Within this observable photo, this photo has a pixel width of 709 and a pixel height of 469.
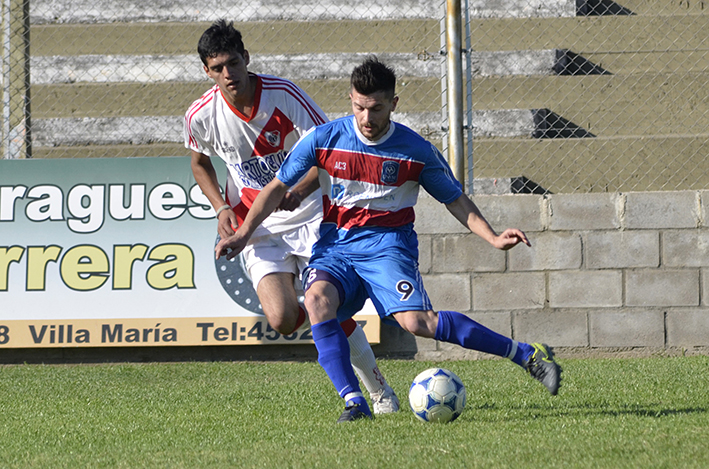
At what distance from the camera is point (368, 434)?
3479 mm

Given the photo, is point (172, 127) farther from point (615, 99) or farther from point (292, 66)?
point (615, 99)

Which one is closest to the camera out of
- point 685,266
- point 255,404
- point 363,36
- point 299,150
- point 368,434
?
point 368,434

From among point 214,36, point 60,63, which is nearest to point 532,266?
point 214,36

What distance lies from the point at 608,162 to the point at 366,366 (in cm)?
461

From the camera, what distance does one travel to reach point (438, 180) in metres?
4.18

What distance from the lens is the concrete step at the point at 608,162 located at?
810cm

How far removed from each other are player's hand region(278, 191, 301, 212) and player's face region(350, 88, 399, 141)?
1.69ft

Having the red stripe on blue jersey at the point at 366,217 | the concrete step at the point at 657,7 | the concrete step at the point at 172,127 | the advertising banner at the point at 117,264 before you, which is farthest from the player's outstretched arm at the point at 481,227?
the concrete step at the point at 657,7

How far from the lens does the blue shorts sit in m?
3.97

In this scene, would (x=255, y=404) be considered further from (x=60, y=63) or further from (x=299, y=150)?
(x=60, y=63)

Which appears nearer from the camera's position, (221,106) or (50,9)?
(221,106)

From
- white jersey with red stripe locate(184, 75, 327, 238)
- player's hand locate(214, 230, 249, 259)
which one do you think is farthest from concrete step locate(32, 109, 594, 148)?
player's hand locate(214, 230, 249, 259)

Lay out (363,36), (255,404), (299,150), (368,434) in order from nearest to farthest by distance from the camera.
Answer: (368,434) < (299,150) < (255,404) < (363,36)

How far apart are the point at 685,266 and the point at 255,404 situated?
3.71 m
